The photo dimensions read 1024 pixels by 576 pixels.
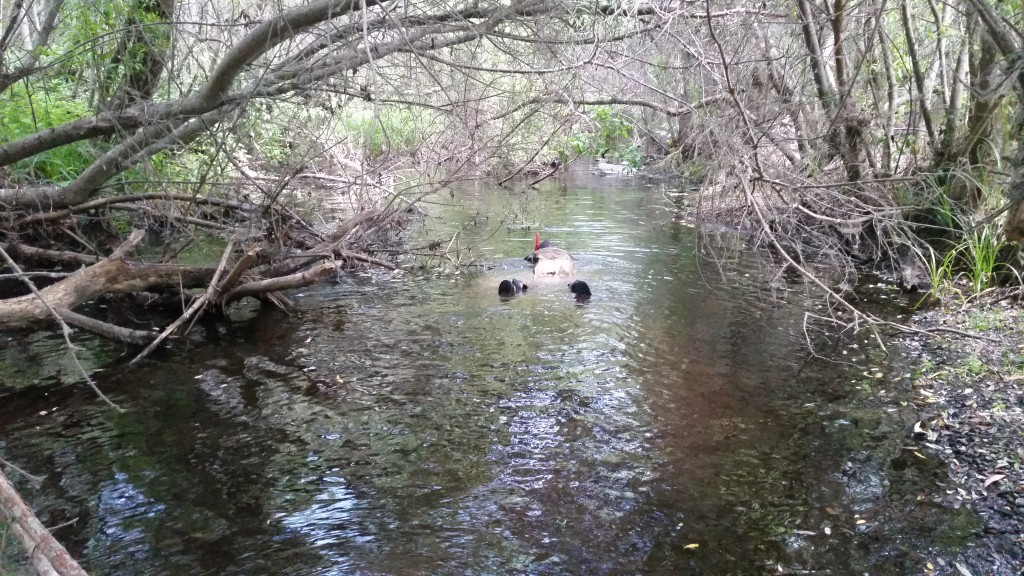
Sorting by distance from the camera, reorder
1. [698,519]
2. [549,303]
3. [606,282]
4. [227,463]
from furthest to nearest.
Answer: [606,282]
[549,303]
[227,463]
[698,519]

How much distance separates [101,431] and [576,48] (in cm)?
576

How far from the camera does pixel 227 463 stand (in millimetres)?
5141

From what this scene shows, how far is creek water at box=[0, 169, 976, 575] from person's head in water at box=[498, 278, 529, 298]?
574 mm

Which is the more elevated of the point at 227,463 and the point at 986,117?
the point at 986,117

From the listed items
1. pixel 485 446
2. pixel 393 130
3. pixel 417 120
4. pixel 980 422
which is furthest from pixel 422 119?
pixel 980 422

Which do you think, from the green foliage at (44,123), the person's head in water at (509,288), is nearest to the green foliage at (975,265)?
the person's head in water at (509,288)

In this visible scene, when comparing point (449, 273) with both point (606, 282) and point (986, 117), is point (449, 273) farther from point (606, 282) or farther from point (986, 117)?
point (986, 117)

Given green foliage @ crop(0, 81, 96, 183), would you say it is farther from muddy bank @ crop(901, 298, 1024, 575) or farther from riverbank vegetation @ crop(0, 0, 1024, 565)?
muddy bank @ crop(901, 298, 1024, 575)

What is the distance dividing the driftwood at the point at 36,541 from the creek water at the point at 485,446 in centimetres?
150

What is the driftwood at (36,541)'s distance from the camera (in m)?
2.22

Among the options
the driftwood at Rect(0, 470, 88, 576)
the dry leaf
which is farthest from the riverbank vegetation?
the driftwood at Rect(0, 470, 88, 576)

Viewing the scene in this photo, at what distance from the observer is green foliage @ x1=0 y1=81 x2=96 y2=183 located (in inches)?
358

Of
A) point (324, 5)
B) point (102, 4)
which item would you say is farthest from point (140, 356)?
point (324, 5)

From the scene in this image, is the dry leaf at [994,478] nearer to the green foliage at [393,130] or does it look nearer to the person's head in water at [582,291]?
the person's head in water at [582,291]
